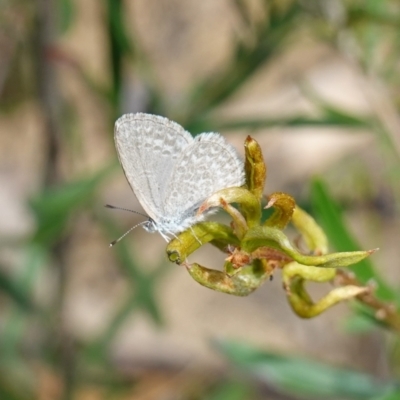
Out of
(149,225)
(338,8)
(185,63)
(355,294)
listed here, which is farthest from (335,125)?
(185,63)

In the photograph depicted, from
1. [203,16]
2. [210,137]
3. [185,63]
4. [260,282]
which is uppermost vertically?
[203,16]

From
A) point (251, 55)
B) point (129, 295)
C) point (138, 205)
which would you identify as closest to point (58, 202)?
point (251, 55)

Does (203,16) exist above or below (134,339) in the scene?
above

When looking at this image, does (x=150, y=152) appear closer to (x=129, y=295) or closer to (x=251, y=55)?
(x=251, y=55)

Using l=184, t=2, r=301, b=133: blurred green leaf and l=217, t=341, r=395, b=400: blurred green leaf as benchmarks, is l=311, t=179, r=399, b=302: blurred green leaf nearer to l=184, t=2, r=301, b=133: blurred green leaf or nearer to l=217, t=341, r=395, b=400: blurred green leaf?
l=217, t=341, r=395, b=400: blurred green leaf

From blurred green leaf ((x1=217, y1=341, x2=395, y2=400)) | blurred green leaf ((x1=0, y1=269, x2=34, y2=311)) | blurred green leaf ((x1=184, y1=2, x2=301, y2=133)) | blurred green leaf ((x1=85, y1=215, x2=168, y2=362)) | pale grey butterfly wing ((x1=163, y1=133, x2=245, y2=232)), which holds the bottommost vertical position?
blurred green leaf ((x1=217, y1=341, x2=395, y2=400))

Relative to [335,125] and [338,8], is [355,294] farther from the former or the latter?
[338,8]

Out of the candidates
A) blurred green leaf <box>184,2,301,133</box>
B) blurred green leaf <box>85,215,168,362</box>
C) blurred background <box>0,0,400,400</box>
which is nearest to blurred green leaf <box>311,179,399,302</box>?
blurred background <box>0,0,400,400</box>

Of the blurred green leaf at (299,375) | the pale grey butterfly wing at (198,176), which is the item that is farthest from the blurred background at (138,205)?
the pale grey butterfly wing at (198,176)
